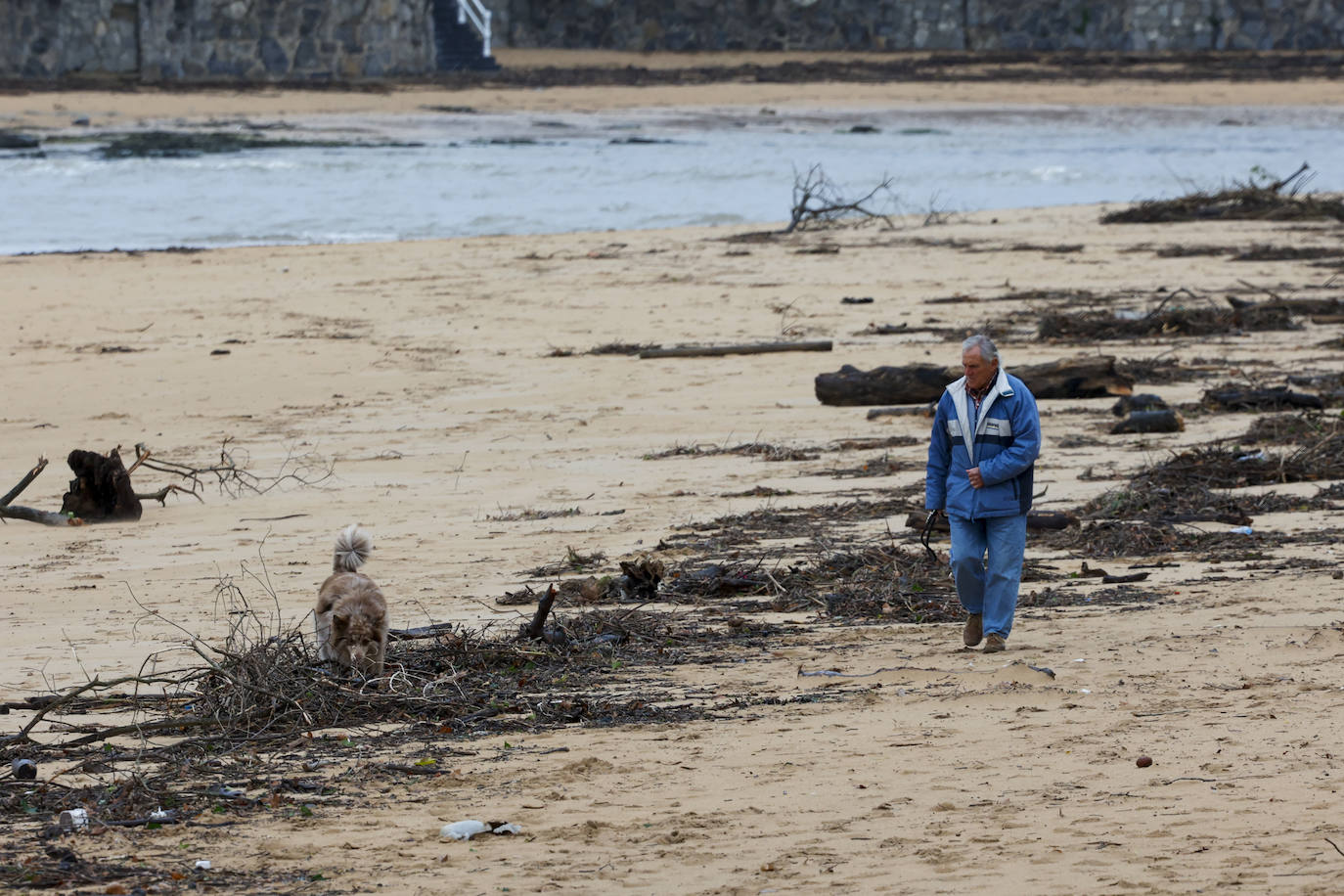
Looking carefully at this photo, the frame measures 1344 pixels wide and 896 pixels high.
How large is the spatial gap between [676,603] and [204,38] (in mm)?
42566

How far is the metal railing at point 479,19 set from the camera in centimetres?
5209

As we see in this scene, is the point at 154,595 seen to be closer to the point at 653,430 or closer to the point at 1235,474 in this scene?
the point at 653,430

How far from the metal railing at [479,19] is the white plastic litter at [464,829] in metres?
48.6

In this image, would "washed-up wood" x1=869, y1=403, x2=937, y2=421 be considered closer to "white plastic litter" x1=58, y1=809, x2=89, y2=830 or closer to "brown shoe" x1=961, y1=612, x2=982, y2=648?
"brown shoe" x1=961, y1=612, x2=982, y2=648

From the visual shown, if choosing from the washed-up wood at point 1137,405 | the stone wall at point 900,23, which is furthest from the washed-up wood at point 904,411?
the stone wall at point 900,23

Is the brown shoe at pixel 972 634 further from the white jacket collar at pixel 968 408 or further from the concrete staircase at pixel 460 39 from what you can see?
the concrete staircase at pixel 460 39

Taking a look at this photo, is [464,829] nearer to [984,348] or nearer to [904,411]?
[984,348]

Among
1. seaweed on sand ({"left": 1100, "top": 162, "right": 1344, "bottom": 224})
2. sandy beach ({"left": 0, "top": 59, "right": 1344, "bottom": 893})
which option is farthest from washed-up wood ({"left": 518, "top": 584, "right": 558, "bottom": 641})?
seaweed on sand ({"left": 1100, "top": 162, "right": 1344, "bottom": 224})

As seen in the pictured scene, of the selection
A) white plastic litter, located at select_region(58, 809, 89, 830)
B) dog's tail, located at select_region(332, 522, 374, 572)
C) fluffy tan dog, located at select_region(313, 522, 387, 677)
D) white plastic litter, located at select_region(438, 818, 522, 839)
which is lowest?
white plastic litter, located at select_region(438, 818, 522, 839)

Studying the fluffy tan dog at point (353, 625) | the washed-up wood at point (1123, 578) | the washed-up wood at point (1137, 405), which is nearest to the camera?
the fluffy tan dog at point (353, 625)

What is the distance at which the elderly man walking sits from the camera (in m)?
6.90

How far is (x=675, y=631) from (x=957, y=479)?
1293 millimetres

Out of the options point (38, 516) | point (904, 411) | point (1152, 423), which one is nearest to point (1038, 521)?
point (1152, 423)

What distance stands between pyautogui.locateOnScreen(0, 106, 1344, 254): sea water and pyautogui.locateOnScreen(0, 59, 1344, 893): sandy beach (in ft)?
28.6
